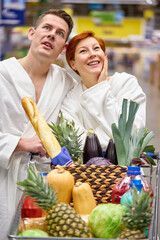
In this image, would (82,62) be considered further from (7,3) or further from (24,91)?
(7,3)

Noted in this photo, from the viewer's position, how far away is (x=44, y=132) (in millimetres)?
2215

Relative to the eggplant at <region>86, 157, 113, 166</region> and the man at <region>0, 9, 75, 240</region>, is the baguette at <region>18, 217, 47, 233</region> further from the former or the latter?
the man at <region>0, 9, 75, 240</region>

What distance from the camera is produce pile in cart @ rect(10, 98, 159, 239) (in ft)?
5.14

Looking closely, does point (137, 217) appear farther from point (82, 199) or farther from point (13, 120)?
point (13, 120)

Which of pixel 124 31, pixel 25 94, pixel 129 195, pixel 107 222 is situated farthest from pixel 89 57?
pixel 124 31

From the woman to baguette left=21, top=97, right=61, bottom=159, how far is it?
46 centimetres

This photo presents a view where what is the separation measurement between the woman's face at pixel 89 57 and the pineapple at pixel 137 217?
4.61 feet

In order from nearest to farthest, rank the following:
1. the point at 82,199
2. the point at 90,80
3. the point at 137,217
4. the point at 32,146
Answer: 1. the point at 137,217
2. the point at 82,199
3. the point at 32,146
4. the point at 90,80

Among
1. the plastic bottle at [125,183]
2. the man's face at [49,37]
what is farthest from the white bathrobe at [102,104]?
the plastic bottle at [125,183]

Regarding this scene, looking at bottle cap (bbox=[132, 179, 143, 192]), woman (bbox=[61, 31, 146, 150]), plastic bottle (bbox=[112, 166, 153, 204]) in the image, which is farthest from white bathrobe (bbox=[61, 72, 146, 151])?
bottle cap (bbox=[132, 179, 143, 192])

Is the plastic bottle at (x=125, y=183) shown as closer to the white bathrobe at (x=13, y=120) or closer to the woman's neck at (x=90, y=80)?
the white bathrobe at (x=13, y=120)

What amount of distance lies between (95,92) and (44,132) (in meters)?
0.69

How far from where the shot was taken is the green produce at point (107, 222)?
161cm

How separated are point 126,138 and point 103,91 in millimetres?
573
